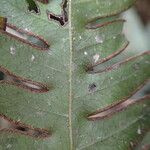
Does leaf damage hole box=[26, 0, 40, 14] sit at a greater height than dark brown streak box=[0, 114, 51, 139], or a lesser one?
greater

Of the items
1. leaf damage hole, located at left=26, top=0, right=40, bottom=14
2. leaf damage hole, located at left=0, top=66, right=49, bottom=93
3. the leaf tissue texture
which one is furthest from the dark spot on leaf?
leaf damage hole, located at left=26, top=0, right=40, bottom=14

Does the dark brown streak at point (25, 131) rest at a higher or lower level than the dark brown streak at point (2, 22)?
lower

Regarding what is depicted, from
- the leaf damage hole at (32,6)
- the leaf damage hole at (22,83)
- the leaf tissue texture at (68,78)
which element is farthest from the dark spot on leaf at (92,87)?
the leaf damage hole at (32,6)

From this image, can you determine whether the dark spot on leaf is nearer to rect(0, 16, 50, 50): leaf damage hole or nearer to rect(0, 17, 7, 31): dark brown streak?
rect(0, 16, 50, 50): leaf damage hole

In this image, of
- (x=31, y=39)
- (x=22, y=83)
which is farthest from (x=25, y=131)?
(x=31, y=39)

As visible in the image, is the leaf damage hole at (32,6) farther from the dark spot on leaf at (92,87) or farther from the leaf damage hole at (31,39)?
the dark spot on leaf at (92,87)

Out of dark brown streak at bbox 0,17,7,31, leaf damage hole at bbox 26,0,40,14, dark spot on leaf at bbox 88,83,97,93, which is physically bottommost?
dark spot on leaf at bbox 88,83,97,93

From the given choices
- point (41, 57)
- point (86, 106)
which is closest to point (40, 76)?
point (41, 57)

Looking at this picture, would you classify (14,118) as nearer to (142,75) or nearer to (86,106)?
(86,106)

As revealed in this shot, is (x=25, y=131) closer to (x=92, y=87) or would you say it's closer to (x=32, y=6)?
(x=92, y=87)
